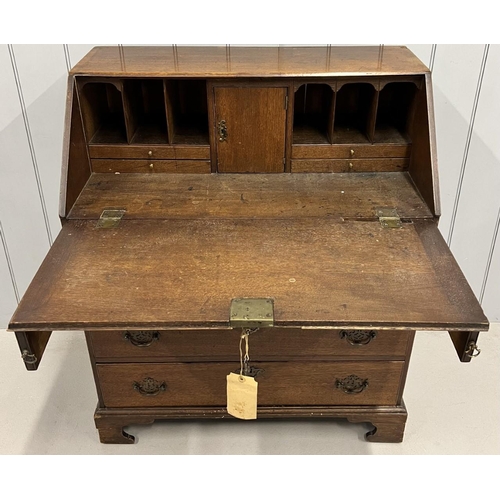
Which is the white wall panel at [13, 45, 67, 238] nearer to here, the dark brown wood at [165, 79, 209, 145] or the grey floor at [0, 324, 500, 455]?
the dark brown wood at [165, 79, 209, 145]

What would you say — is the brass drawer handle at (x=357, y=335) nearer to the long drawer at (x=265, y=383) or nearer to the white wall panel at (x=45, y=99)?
the long drawer at (x=265, y=383)

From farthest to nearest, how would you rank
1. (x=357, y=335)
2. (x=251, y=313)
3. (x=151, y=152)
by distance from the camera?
(x=151, y=152) < (x=357, y=335) < (x=251, y=313)

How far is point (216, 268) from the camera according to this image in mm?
1480

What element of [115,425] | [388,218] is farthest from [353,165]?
[115,425]

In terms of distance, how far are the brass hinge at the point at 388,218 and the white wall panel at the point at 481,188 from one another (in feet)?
2.18

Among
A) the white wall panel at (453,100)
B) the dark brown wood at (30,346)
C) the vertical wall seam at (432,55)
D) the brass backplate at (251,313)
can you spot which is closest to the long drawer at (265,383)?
the dark brown wood at (30,346)

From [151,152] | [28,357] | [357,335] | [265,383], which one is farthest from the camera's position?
[151,152]

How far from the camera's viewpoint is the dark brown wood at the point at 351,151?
1864mm

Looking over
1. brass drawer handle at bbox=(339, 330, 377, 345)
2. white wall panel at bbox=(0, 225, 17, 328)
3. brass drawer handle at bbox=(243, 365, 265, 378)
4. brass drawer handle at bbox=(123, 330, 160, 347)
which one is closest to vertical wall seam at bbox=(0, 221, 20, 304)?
white wall panel at bbox=(0, 225, 17, 328)

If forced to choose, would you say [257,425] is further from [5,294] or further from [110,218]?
[5,294]

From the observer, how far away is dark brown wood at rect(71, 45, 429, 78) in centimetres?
171

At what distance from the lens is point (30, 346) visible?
1415mm

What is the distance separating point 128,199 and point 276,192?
0.49 metres

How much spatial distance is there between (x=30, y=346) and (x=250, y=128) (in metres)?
0.98
